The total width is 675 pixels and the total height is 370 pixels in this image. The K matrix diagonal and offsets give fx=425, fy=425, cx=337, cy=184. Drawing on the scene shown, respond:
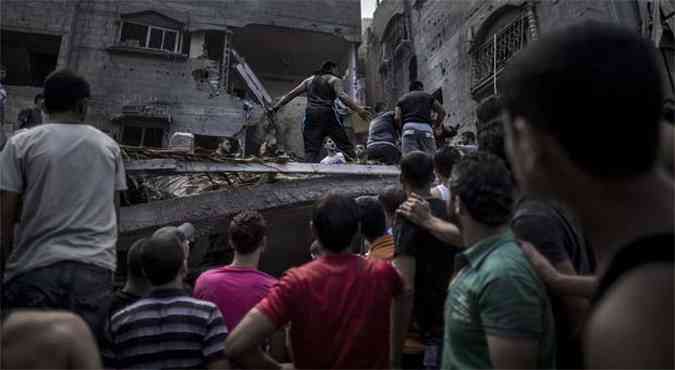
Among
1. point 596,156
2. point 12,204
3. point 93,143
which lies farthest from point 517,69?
point 12,204

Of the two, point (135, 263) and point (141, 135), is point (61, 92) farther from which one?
point (141, 135)

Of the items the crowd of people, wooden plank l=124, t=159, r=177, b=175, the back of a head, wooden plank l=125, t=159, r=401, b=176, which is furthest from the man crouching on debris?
the back of a head

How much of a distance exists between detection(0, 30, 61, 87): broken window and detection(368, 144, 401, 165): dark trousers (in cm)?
1347

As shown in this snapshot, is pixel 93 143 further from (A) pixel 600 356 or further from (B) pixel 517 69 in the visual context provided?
(A) pixel 600 356

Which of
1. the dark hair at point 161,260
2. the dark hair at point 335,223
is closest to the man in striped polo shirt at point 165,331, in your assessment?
the dark hair at point 161,260

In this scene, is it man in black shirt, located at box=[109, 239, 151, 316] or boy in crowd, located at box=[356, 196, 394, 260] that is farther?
boy in crowd, located at box=[356, 196, 394, 260]

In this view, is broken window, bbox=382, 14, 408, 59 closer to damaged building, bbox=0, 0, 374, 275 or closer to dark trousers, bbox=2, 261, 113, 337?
damaged building, bbox=0, 0, 374, 275

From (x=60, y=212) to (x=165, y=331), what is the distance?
2.69 feet

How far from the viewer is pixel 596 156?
0.79 meters

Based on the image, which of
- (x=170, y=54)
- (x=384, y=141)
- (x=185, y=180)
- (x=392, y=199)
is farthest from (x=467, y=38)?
(x=392, y=199)

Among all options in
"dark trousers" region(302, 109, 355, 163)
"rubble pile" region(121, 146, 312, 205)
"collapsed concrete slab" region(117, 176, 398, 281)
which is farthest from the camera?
"dark trousers" region(302, 109, 355, 163)

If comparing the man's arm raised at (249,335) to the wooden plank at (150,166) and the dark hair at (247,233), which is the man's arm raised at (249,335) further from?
the wooden plank at (150,166)

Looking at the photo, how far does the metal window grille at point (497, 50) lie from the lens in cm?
1149

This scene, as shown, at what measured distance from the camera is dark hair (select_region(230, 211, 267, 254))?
9.27 feet
